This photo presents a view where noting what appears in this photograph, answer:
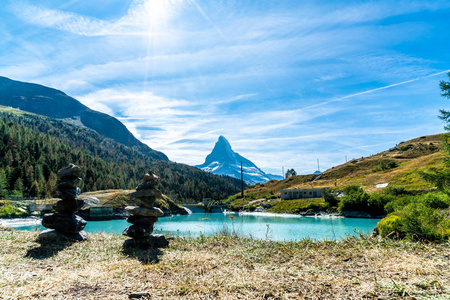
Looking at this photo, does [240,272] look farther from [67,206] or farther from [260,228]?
[260,228]

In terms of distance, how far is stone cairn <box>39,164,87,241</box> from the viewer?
10797 millimetres

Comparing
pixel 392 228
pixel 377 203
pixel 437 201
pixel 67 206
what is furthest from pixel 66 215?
pixel 377 203

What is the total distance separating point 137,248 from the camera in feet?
31.3

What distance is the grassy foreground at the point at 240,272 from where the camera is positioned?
15.1 ft

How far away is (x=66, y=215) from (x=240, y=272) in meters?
9.12

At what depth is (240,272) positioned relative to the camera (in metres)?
6.02

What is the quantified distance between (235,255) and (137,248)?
3993mm

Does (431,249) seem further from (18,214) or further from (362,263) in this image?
(18,214)

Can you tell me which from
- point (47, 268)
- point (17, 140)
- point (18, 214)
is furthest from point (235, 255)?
point (17, 140)

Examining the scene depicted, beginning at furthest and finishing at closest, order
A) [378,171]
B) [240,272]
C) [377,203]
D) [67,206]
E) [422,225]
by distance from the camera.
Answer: [378,171]
[377,203]
[67,206]
[422,225]
[240,272]

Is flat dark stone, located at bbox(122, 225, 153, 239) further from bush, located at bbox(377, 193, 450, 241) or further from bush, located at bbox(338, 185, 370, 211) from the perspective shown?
bush, located at bbox(338, 185, 370, 211)

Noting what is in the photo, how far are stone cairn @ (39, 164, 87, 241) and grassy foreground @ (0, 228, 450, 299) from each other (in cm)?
153

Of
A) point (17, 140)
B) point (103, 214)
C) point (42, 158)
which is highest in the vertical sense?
point (17, 140)

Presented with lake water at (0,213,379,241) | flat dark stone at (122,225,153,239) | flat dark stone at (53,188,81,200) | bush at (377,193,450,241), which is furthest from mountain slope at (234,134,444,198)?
flat dark stone at (53,188,81,200)
